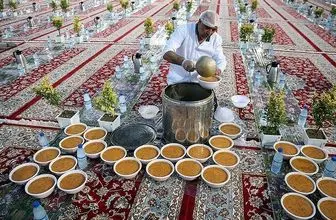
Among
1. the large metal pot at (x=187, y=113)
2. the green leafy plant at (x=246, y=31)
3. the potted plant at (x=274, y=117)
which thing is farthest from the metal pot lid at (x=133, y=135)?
the green leafy plant at (x=246, y=31)

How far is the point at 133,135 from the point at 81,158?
0.66 meters

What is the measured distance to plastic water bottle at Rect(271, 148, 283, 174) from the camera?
253 cm

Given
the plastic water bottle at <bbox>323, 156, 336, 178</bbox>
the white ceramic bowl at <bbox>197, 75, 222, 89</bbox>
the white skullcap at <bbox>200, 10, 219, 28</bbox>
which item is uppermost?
the white skullcap at <bbox>200, 10, 219, 28</bbox>

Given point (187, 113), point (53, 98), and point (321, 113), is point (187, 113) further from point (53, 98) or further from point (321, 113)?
point (53, 98)

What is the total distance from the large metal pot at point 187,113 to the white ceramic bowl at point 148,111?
562 mm

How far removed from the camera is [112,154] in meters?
2.74

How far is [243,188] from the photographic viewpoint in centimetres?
246

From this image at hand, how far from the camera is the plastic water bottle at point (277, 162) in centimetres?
253

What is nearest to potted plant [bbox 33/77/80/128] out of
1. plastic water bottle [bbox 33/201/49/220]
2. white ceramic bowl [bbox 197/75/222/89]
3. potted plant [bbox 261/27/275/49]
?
plastic water bottle [bbox 33/201/49/220]

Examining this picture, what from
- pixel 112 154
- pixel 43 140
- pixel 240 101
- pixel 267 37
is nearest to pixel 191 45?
pixel 240 101

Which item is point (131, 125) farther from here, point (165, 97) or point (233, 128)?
point (233, 128)

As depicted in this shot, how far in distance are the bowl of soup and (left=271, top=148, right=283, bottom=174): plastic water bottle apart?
145 cm

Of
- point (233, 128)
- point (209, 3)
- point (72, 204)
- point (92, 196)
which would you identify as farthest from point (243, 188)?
point (209, 3)

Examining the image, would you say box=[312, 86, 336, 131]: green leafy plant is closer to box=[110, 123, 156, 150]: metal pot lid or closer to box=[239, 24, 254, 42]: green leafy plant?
box=[110, 123, 156, 150]: metal pot lid
